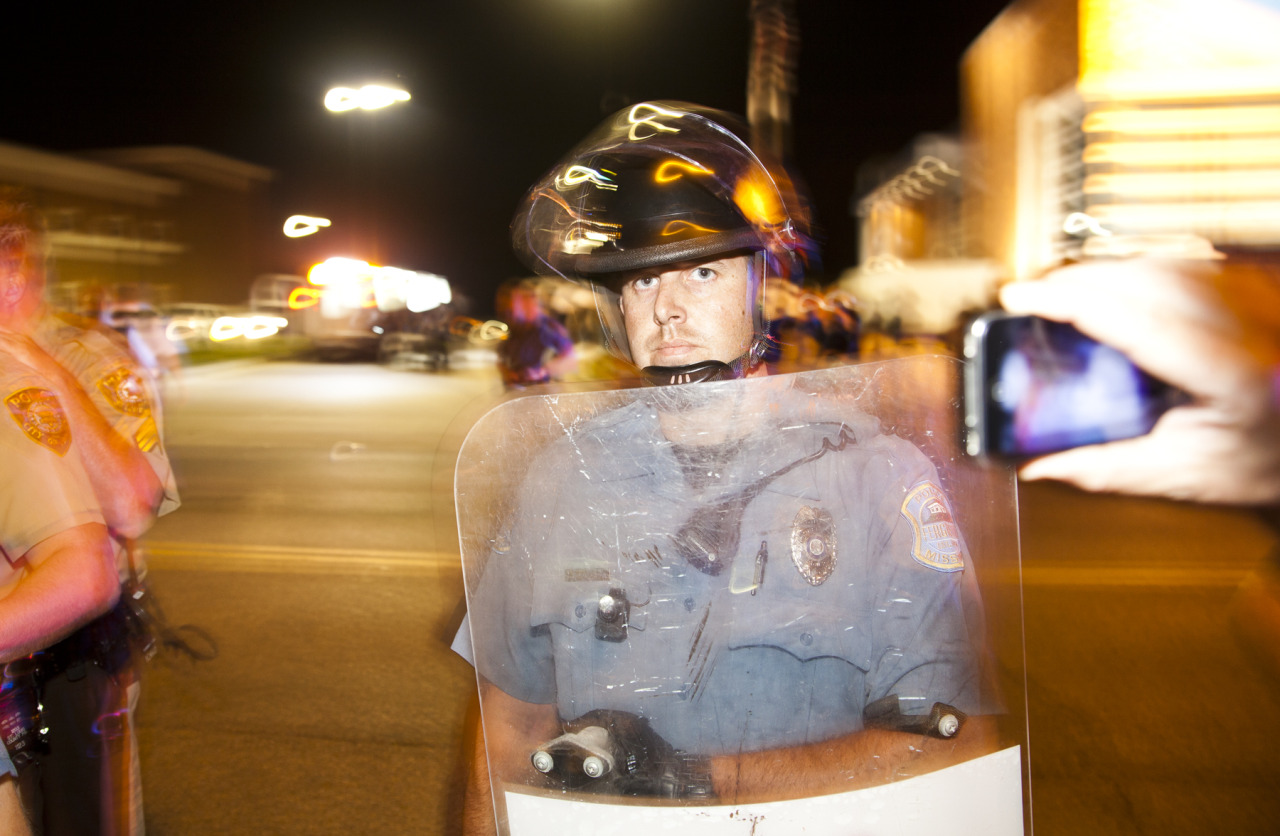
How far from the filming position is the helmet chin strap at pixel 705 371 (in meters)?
1.25

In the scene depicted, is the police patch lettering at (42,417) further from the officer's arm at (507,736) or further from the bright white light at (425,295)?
the bright white light at (425,295)

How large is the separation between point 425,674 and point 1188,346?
4046mm

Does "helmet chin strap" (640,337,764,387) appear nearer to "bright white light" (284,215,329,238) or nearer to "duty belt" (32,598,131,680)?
"duty belt" (32,598,131,680)

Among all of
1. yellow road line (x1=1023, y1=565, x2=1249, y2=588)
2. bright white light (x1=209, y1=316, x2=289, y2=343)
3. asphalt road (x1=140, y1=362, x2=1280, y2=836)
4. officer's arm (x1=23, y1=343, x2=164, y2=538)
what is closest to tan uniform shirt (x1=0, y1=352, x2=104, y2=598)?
officer's arm (x1=23, y1=343, x2=164, y2=538)

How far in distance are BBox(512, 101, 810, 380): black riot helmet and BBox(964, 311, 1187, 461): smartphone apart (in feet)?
2.12

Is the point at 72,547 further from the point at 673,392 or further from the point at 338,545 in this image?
the point at 338,545

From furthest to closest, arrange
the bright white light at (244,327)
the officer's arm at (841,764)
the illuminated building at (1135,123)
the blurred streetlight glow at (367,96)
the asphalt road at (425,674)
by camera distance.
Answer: the bright white light at (244,327) < the blurred streetlight glow at (367,96) < the illuminated building at (1135,123) < the asphalt road at (425,674) < the officer's arm at (841,764)

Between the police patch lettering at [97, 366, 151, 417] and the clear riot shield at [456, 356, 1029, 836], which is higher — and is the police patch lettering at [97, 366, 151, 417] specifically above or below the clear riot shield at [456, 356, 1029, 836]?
above

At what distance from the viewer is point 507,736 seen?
109cm

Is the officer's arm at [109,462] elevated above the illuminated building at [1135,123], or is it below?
below

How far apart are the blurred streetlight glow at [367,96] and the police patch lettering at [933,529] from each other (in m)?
9.99

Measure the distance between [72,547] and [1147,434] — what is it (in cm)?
169

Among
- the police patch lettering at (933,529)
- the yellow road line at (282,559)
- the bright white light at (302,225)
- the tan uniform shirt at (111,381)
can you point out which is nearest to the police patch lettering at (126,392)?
the tan uniform shirt at (111,381)

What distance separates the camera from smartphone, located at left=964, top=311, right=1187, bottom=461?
761 mm
